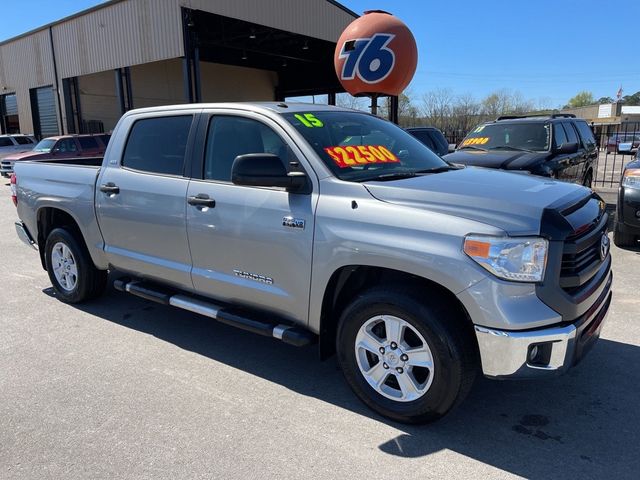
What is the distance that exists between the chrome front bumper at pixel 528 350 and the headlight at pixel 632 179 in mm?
5190

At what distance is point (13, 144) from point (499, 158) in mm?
21693

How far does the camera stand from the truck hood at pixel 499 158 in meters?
8.15

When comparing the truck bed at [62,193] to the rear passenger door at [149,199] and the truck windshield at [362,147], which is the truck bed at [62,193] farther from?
the truck windshield at [362,147]

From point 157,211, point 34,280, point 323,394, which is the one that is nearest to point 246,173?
point 157,211

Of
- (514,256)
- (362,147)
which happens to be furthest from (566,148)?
(514,256)

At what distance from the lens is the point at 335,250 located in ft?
10.1

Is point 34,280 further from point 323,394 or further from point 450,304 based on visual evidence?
point 450,304

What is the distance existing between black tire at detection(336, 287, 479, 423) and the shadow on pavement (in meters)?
0.15

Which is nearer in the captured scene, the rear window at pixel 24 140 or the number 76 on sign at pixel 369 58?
the number 76 on sign at pixel 369 58

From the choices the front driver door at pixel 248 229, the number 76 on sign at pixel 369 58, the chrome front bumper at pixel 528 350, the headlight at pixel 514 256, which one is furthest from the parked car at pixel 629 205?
the number 76 on sign at pixel 369 58

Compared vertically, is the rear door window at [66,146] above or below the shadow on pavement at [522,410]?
above

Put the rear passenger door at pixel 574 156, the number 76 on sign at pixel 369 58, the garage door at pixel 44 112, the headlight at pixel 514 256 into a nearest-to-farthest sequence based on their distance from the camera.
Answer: the headlight at pixel 514 256
the rear passenger door at pixel 574 156
the number 76 on sign at pixel 369 58
the garage door at pixel 44 112

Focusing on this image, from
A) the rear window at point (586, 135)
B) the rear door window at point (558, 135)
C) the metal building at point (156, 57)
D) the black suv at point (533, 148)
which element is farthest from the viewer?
the metal building at point (156, 57)

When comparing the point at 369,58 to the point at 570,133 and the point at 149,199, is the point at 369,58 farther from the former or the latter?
the point at 149,199
